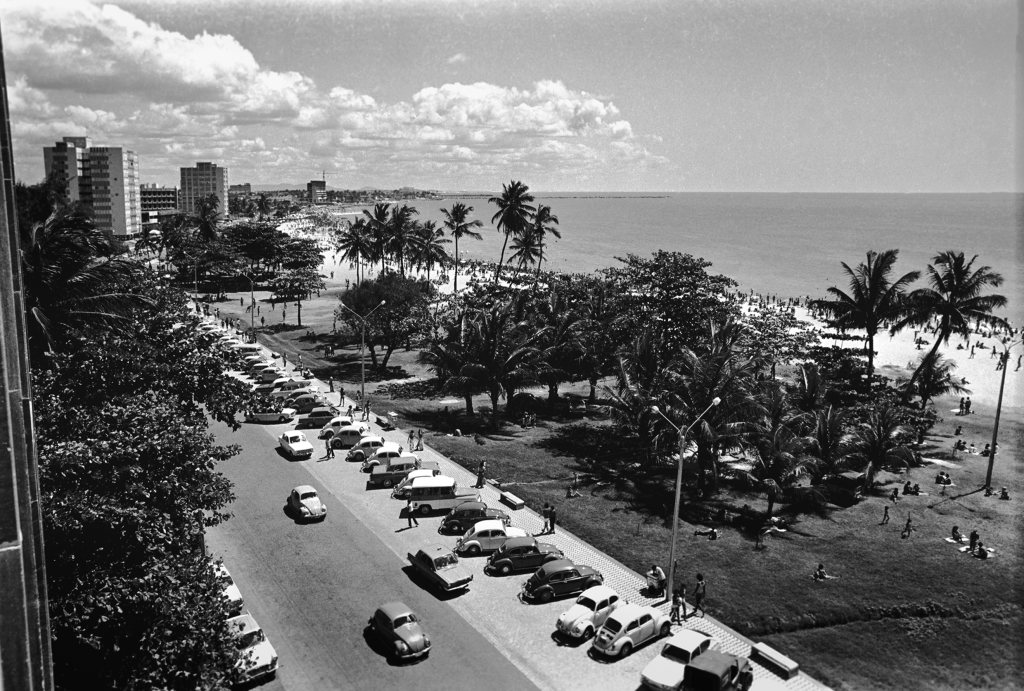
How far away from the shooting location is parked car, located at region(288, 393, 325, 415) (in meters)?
41.7

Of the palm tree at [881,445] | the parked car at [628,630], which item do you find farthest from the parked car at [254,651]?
the palm tree at [881,445]

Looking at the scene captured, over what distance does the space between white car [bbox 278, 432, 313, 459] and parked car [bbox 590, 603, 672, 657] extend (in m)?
19.1

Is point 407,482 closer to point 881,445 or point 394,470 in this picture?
point 394,470

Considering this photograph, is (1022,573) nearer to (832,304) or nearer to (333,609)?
(333,609)

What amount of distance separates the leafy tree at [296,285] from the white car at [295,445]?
119 feet

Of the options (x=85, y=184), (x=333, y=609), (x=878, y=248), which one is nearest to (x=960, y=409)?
(x=333, y=609)

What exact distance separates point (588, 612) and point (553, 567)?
222 cm

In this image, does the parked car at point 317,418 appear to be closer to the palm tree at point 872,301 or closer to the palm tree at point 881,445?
the palm tree at point 881,445

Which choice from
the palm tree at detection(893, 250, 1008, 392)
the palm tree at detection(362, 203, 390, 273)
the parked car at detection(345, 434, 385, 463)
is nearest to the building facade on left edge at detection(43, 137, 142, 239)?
the palm tree at detection(362, 203, 390, 273)

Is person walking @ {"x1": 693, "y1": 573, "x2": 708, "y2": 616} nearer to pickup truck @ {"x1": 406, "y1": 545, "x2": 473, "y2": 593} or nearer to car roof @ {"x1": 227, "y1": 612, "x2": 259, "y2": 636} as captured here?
pickup truck @ {"x1": 406, "y1": 545, "x2": 473, "y2": 593}

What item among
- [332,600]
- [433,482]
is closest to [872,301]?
[433,482]

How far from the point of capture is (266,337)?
2547 inches

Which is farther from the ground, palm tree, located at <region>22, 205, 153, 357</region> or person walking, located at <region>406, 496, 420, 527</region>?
palm tree, located at <region>22, 205, 153, 357</region>

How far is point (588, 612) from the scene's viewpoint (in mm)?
19969
